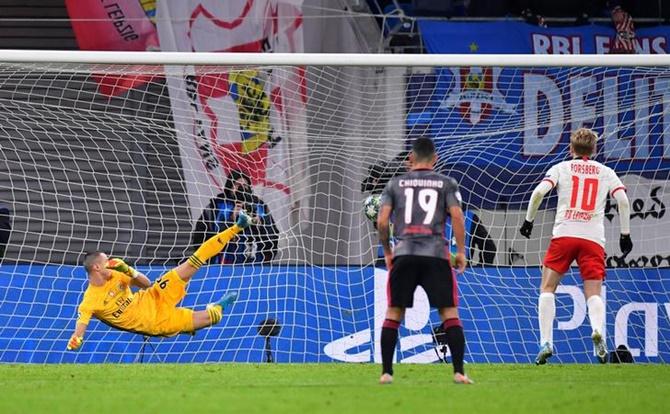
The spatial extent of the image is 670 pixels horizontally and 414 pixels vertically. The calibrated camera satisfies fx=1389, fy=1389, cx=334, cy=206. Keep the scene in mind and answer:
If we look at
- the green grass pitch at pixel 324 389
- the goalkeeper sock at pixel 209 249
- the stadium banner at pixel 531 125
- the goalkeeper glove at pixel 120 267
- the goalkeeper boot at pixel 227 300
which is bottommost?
the green grass pitch at pixel 324 389

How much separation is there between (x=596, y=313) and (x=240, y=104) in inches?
253

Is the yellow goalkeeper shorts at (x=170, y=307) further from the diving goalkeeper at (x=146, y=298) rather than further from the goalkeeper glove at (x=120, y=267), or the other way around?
the goalkeeper glove at (x=120, y=267)

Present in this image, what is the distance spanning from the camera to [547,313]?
11.9m

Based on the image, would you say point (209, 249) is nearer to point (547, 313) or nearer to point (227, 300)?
point (227, 300)

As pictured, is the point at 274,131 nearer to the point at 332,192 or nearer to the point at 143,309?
the point at 332,192

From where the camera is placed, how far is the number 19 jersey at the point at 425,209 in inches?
381

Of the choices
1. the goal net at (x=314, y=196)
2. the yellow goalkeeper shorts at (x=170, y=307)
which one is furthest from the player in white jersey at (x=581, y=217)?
the yellow goalkeeper shorts at (x=170, y=307)

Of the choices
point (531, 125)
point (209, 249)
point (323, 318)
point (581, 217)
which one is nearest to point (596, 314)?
point (581, 217)

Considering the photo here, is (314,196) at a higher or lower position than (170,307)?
higher

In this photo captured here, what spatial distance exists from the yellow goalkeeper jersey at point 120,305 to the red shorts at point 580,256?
407 centimetres

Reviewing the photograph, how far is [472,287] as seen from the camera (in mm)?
14836

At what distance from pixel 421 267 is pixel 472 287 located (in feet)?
17.2

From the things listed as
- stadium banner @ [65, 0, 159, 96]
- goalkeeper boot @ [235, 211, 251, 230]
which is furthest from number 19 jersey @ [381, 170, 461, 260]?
stadium banner @ [65, 0, 159, 96]

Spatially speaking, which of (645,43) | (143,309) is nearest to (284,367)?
(143,309)
